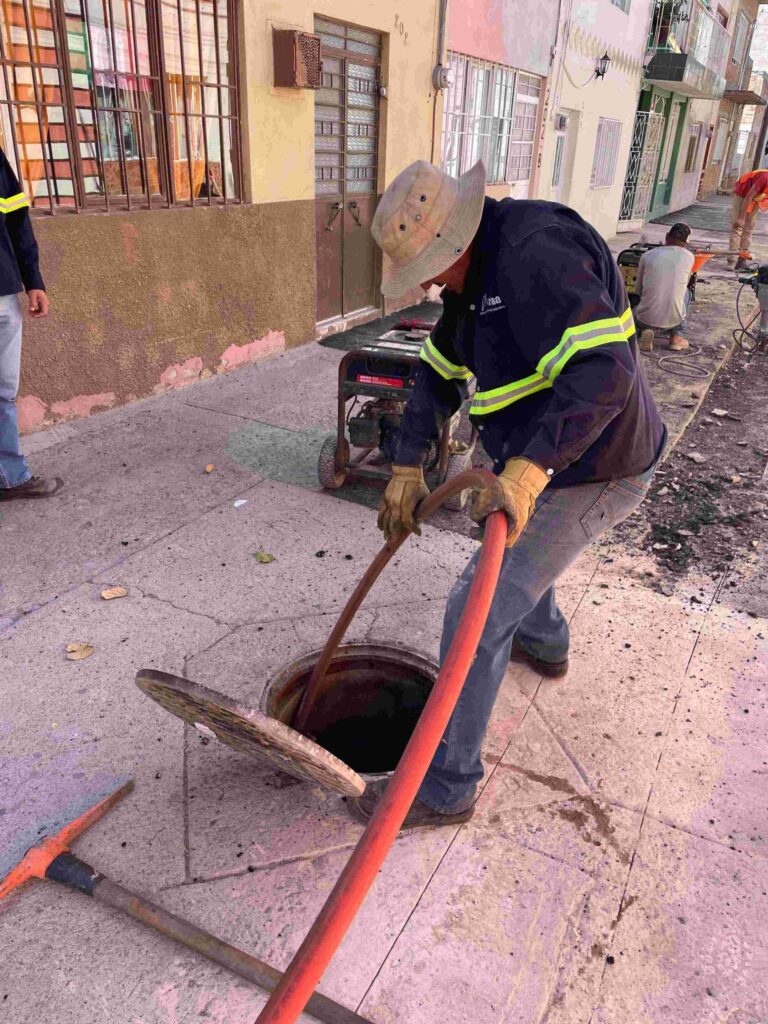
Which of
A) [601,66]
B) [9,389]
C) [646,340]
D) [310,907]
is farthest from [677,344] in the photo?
[601,66]

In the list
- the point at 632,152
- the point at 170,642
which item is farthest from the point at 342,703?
the point at 632,152

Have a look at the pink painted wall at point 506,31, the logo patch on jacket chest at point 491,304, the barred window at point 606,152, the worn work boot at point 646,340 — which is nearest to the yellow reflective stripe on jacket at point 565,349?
the logo patch on jacket chest at point 491,304

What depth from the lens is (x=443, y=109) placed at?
9.46 meters

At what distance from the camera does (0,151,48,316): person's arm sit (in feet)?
13.1

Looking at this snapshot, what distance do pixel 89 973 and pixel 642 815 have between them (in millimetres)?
1788

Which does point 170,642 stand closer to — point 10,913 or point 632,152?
point 10,913

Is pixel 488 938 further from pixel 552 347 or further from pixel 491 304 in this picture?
pixel 491 304

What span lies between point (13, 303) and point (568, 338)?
3.45 metres

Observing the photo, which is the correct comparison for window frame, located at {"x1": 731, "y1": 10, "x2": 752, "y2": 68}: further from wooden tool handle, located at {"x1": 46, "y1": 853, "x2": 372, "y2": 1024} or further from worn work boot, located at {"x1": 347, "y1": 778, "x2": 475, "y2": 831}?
wooden tool handle, located at {"x1": 46, "y1": 853, "x2": 372, "y2": 1024}

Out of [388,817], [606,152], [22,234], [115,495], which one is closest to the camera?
[388,817]

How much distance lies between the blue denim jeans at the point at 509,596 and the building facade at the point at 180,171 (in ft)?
13.1

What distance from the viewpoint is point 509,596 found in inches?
90.0

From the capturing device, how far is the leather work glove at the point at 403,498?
2703 mm

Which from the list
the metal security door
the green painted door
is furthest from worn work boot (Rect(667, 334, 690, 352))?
the green painted door
